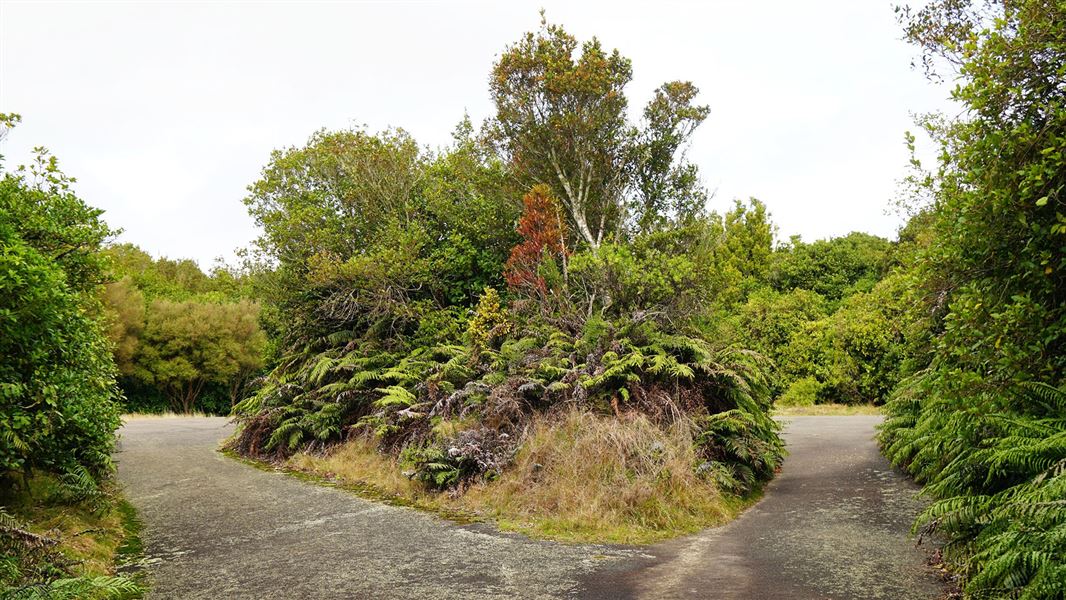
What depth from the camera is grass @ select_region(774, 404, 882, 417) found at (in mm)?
21516

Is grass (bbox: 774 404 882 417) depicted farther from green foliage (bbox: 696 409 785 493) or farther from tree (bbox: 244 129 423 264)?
tree (bbox: 244 129 423 264)

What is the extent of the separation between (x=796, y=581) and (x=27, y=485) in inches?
331

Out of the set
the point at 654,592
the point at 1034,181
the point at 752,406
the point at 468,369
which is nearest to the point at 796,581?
the point at 654,592

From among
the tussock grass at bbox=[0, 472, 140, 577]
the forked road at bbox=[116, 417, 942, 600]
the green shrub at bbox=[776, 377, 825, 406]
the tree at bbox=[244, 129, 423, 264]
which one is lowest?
the forked road at bbox=[116, 417, 942, 600]

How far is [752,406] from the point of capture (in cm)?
1055

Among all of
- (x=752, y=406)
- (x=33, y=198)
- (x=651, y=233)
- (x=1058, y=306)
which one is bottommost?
(x=752, y=406)

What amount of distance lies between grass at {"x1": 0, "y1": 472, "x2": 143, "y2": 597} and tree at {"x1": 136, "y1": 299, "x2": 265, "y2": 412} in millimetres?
28848

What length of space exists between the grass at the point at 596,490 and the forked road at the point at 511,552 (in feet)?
1.28

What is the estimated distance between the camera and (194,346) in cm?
3628

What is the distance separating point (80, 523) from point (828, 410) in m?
21.2

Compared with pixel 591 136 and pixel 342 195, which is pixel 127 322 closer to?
pixel 342 195

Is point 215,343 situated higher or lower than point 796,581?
higher

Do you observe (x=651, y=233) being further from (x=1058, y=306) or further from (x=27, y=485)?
(x=27, y=485)

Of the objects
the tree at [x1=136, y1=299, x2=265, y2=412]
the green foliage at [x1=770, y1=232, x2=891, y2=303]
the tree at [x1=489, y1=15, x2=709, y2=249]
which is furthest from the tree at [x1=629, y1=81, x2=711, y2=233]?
the tree at [x1=136, y1=299, x2=265, y2=412]
